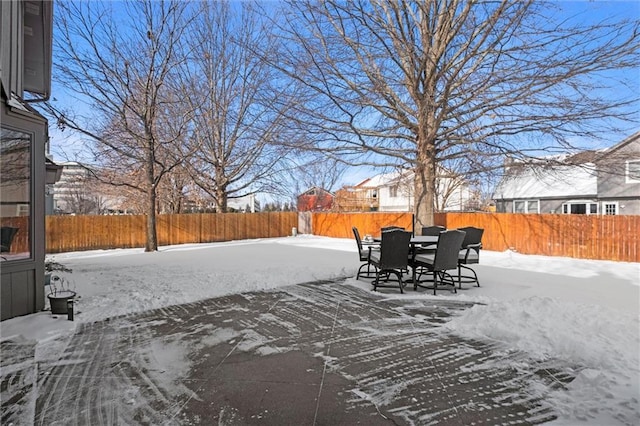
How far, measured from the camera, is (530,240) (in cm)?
1145

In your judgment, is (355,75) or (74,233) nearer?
(355,75)

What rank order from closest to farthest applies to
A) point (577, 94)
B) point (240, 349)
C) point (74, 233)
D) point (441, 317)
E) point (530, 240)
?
point (240, 349) → point (441, 317) → point (577, 94) → point (530, 240) → point (74, 233)

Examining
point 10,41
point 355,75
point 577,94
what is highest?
point 355,75

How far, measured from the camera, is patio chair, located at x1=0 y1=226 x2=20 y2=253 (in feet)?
14.1

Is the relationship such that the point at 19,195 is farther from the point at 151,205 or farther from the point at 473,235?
the point at 151,205

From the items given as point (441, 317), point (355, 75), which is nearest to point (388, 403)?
point (441, 317)

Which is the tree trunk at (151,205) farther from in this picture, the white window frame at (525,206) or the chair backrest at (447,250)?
the white window frame at (525,206)

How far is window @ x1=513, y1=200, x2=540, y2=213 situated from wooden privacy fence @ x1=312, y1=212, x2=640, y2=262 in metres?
8.00

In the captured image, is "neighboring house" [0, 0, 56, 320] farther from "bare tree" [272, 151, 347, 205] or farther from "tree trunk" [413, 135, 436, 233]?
"tree trunk" [413, 135, 436, 233]

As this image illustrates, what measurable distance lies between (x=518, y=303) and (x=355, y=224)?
533 inches

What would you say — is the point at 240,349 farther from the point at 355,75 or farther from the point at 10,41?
the point at 355,75

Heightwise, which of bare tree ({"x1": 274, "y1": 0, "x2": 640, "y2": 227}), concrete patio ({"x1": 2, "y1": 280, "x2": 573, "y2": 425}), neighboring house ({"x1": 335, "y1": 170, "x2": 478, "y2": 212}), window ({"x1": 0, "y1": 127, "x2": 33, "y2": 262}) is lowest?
concrete patio ({"x1": 2, "y1": 280, "x2": 573, "y2": 425})

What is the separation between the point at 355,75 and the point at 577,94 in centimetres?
517

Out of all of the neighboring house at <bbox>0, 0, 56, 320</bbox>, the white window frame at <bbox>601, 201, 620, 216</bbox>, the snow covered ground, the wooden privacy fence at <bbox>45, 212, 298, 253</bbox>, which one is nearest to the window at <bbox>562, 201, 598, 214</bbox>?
the white window frame at <bbox>601, 201, 620, 216</bbox>
